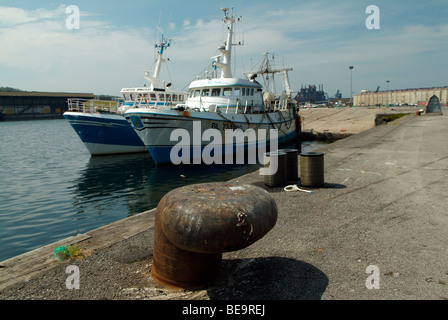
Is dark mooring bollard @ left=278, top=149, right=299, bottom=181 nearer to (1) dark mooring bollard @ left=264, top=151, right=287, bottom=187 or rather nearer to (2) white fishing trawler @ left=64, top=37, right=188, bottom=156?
(1) dark mooring bollard @ left=264, top=151, right=287, bottom=187

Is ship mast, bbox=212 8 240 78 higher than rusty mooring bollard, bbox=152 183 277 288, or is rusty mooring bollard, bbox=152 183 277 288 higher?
ship mast, bbox=212 8 240 78

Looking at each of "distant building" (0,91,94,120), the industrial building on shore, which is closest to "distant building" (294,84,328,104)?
the industrial building on shore

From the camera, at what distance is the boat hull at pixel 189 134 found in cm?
1752

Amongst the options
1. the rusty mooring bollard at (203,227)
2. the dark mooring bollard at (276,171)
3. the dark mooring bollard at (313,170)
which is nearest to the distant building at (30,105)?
the dark mooring bollard at (276,171)

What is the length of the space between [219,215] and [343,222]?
310cm

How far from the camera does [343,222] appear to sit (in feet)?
17.5

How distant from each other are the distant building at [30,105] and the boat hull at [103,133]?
74.8 metres

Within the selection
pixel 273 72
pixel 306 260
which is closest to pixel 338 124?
pixel 273 72

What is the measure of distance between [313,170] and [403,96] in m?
132

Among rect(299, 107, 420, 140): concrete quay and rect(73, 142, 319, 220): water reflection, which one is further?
rect(299, 107, 420, 140): concrete quay

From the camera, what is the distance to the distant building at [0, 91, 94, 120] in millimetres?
92938

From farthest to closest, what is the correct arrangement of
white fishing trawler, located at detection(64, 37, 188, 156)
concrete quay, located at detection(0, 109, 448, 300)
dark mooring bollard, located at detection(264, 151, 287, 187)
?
white fishing trawler, located at detection(64, 37, 188, 156) < dark mooring bollard, located at detection(264, 151, 287, 187) < concrete quay, located at detection(0, 109, 448, 300)

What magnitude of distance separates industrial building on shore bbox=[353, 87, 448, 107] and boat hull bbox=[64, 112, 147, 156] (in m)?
94.7
